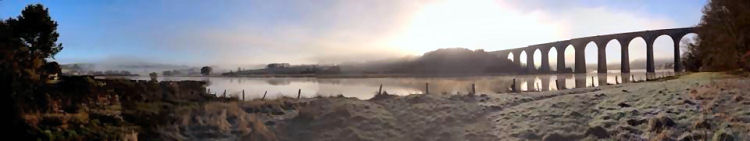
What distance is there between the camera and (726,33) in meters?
47.1

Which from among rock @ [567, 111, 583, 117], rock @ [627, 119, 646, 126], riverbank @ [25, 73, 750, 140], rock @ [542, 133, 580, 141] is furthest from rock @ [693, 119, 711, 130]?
rock @ [567, 111, 583, 117]

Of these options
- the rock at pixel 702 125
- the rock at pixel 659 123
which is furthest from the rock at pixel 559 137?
the rock at pixel 702 125

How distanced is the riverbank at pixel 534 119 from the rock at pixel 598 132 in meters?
0.02

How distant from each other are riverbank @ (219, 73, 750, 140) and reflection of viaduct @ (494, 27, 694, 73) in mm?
92151

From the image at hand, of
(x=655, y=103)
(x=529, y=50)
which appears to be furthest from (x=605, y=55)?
(x=655, y=103)

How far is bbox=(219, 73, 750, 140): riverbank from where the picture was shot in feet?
47.3

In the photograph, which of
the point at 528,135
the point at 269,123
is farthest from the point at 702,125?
the point at 269,123

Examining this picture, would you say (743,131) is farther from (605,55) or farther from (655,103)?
(605,55)

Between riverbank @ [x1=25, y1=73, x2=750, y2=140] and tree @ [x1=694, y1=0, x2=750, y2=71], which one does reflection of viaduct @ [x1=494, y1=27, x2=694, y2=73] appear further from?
riverbank @ [x1=25, y1=73, x2=750, y2=140]

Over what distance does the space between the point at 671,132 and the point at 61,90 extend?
14.7 metres

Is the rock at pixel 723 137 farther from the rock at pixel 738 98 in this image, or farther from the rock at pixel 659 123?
the rock at pixel 738 98

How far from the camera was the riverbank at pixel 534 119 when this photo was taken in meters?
14.4

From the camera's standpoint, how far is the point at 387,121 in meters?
16.8

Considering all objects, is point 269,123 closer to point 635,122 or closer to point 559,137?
point 559,137
